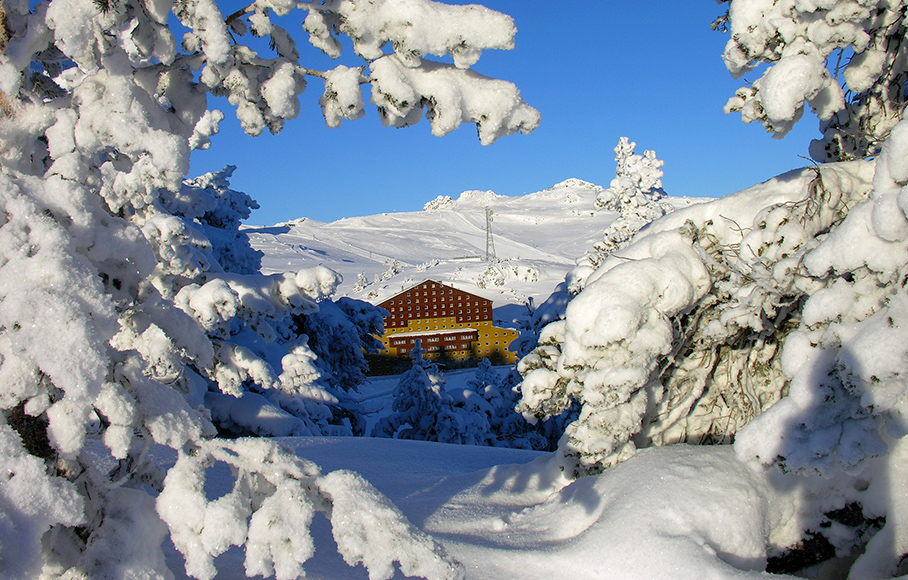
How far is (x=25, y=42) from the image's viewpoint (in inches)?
85.0

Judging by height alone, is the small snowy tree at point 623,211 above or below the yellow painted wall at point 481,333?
above

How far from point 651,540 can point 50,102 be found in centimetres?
340

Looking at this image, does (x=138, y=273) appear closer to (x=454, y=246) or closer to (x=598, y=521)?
(x=598, y=521)

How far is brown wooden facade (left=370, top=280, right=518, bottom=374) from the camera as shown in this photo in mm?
26797

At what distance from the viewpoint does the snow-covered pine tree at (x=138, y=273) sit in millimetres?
1785

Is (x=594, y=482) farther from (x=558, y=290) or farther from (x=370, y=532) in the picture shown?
(x=558, y=290)

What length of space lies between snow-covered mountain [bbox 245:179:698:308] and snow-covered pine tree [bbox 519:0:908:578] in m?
24.0

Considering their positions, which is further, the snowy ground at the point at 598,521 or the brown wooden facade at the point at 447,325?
the brown wooden facade at the point at 447,325

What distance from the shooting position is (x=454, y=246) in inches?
2571

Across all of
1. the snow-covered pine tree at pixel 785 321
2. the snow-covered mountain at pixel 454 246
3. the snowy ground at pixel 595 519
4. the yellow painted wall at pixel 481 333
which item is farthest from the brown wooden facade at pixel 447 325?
the snowy ground at pixel 595 519

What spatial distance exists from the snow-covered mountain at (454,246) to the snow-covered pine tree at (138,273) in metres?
25.1

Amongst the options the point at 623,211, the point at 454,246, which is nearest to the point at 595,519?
the point at 623,211

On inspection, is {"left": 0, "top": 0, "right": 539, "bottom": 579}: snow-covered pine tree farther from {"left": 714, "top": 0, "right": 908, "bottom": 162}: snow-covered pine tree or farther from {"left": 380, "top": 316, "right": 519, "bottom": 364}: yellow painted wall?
{"left": 380, "top": 316, "right": 519, "bottom": 364}: yellow painted wall

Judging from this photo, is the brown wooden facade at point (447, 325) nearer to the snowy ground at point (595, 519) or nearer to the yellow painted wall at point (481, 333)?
the yellow painted wall at point (481, 333)
